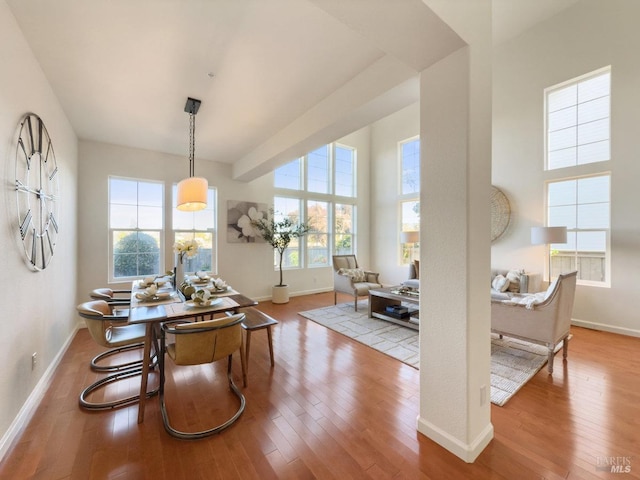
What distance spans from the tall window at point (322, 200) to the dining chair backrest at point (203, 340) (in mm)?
4168

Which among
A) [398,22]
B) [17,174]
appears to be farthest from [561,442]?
[17,174]

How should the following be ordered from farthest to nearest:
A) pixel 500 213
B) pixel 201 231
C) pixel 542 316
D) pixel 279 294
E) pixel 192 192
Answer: pixel 279 294
pixel 201 231
pixel 500 213
pixel 192 192
pixel 542 316

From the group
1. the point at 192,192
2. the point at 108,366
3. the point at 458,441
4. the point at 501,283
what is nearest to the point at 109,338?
the point at 108,366

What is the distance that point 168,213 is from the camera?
187 inches

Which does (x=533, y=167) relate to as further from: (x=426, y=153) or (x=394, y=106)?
(x=426, y=153)

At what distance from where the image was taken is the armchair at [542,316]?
8.23ft

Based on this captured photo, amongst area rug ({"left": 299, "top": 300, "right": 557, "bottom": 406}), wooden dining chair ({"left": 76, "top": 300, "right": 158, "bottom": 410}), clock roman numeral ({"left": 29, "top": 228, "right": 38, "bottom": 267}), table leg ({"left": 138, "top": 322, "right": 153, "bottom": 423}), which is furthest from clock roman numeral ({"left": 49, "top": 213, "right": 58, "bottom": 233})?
area rug ({"left": 299, "top": 300, "right": 557, "bottom": 406})

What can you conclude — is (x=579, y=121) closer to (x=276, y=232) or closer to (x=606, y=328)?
(x=606, y=328)

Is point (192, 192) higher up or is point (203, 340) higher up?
point (192, 192)

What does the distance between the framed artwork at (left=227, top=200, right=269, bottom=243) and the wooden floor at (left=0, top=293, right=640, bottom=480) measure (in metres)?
3.07

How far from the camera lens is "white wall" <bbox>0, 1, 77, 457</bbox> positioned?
5.63 ft

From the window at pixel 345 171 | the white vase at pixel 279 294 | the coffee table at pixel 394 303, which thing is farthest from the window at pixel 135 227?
the window at pixel 345 171

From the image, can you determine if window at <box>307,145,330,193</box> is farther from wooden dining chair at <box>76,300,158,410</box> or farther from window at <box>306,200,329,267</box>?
wooden dining chair at <box>76,300,158,410</box>

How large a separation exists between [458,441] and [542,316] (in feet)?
5.55
